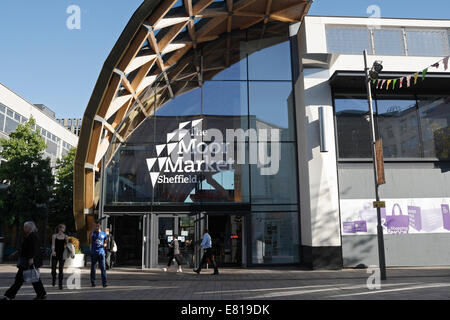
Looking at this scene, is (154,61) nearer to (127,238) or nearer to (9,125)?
(127,238)

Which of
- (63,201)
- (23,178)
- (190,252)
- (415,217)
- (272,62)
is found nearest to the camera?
(415,217)

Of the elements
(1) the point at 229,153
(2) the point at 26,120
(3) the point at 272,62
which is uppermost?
(2) the point at 26,120

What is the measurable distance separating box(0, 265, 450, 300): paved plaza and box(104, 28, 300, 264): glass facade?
10.1 ft

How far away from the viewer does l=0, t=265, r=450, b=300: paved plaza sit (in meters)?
8.15

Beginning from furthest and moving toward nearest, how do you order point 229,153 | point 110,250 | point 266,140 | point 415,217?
point 266,140 < point 229,153 < point 415,217 < point 110,250

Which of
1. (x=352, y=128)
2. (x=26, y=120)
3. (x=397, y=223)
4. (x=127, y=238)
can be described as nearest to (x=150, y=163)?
(x=127, y=238)

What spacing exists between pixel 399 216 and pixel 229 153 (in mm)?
8120

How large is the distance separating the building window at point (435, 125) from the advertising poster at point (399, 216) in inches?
88.5

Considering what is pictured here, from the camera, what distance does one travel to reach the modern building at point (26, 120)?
26.5 m

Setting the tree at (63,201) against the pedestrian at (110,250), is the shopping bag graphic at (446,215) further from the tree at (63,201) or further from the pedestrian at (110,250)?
the tree at (63,201)

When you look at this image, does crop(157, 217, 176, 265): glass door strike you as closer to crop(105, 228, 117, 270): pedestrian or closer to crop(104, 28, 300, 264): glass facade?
crop(104, 28, 300, 264): glass facade

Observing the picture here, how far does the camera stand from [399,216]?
15.1m

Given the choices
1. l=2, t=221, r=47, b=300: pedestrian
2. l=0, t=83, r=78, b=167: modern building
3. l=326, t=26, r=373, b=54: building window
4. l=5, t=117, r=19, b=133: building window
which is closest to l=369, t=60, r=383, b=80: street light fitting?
l=326, t=26, r=373, b=54: building window

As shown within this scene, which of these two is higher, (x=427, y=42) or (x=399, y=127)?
(x=427, y=42)
